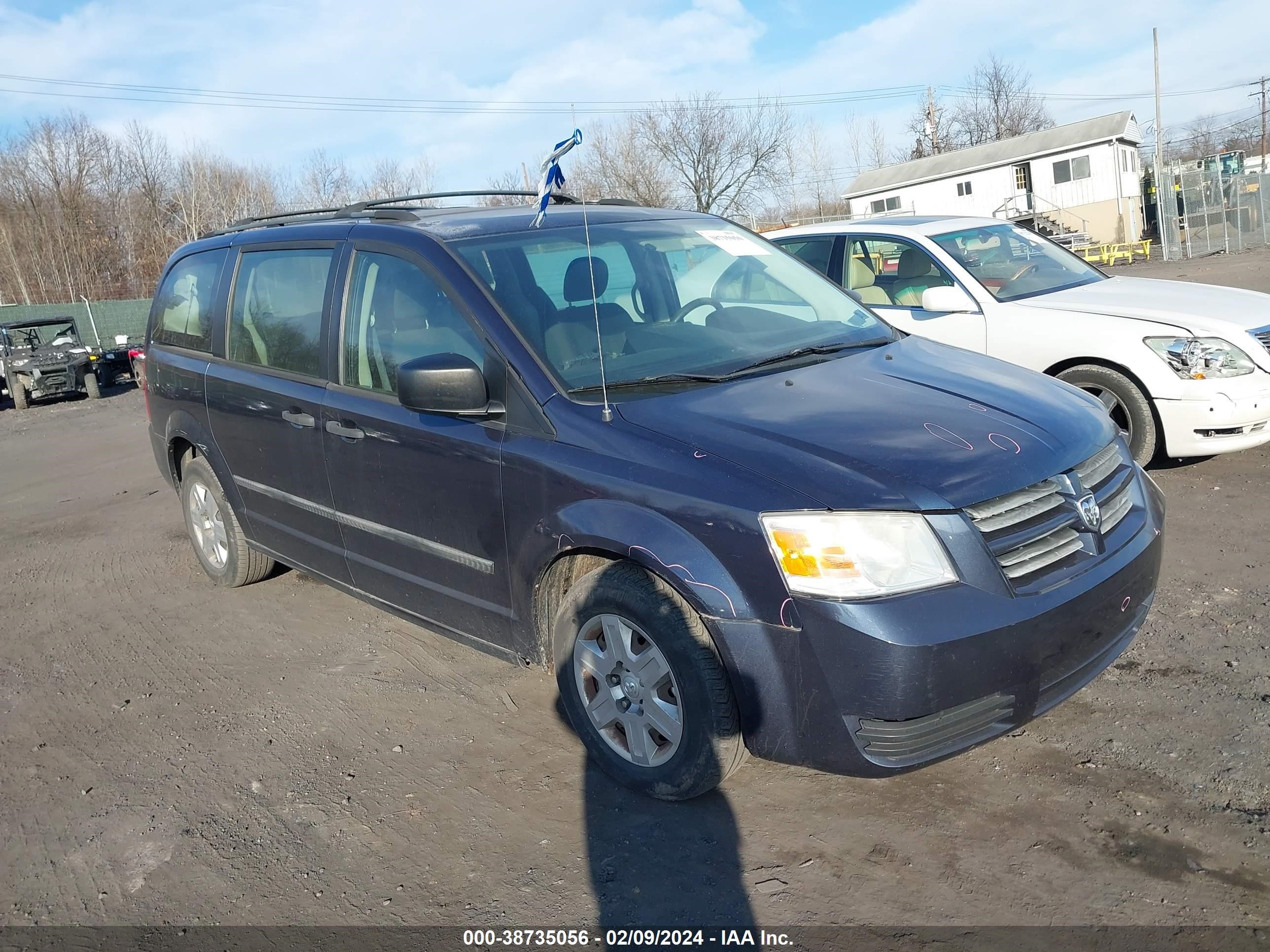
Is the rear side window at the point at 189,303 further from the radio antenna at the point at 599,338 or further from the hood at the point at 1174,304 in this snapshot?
the hood at the point at 1174,304

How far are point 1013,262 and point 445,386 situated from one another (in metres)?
4.96

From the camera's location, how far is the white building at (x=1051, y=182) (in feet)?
140

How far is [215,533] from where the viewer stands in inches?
219

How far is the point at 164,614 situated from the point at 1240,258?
27.0m

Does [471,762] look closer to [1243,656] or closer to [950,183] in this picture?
[1243,656]

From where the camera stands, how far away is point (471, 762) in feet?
11.6

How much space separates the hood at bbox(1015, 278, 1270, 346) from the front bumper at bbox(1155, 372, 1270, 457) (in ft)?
1.04

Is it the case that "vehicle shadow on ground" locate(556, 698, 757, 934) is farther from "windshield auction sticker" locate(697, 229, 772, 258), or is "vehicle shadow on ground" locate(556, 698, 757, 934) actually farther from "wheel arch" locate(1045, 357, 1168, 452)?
"wheel arch" locate(1045, 357, 1168, 452)

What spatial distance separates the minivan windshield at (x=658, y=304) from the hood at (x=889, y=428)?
217 millimetres

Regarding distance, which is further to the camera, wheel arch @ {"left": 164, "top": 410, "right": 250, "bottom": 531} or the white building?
the white building

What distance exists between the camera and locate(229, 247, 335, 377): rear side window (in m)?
4.23

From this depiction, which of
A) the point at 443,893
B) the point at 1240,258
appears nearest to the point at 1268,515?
the point at 443,893

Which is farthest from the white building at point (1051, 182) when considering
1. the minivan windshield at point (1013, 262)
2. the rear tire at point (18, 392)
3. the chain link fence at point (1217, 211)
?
the minivan windshield at point (1013, 262)

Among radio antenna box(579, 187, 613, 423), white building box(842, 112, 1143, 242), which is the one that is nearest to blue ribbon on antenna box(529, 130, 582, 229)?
radio antenna box(579, 187, 613, 423)
